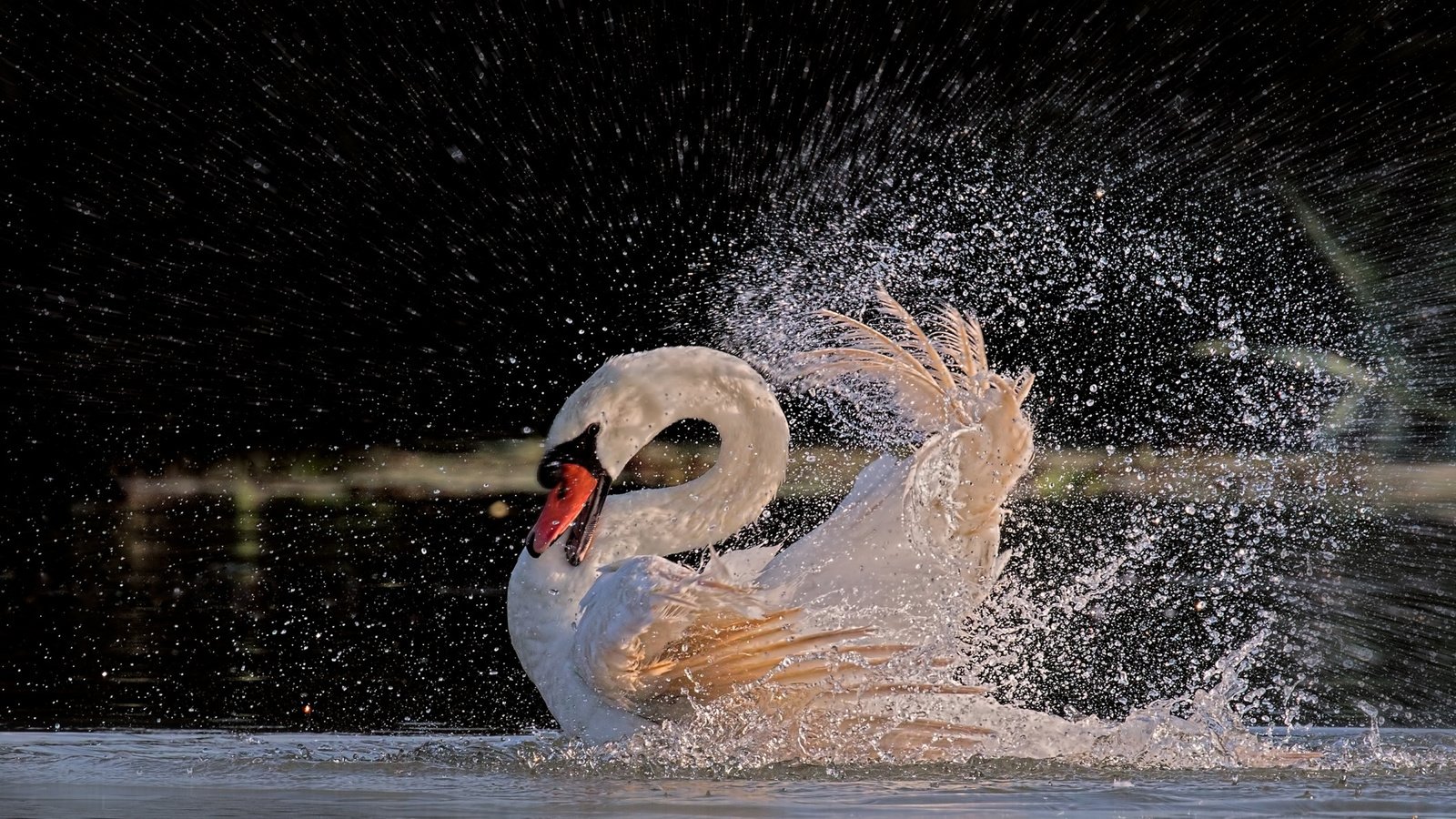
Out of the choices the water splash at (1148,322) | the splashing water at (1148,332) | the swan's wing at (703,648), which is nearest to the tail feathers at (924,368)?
the swan's wing at (703,648)

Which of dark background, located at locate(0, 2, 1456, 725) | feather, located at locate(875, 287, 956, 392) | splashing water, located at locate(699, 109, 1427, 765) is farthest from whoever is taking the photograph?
dark background, located at locate(0, 2, 1456, 725)

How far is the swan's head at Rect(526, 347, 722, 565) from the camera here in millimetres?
5535

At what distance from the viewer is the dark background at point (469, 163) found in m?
13.6

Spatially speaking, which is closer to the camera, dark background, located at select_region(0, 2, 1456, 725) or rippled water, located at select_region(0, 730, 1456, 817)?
rippled water, located at select_region(0, 730, 1456, 817)

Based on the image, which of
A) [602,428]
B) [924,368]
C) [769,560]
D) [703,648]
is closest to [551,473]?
[602,428]

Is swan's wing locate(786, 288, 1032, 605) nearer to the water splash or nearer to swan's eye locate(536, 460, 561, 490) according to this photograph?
swan's eye locate(536, 460, 561, 490)

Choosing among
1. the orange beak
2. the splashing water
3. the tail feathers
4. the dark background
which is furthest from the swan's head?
the dark background

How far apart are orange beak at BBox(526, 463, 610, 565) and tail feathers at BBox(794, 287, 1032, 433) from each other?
68 centimetres

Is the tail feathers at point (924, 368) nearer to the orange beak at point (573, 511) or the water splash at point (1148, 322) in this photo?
the orange beak at point (573, 511)

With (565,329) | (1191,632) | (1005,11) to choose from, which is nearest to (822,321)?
(1191,632)

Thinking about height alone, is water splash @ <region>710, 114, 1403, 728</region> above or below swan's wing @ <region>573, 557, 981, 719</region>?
above

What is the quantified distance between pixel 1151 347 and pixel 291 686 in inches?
343

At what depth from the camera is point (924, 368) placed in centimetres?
525

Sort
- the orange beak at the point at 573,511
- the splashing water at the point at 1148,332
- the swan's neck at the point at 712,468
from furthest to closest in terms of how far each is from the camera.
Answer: the splashing water at the point at 1148,332
the swan's neck at the point at 712,468
the orange beak at the point at 573,511
